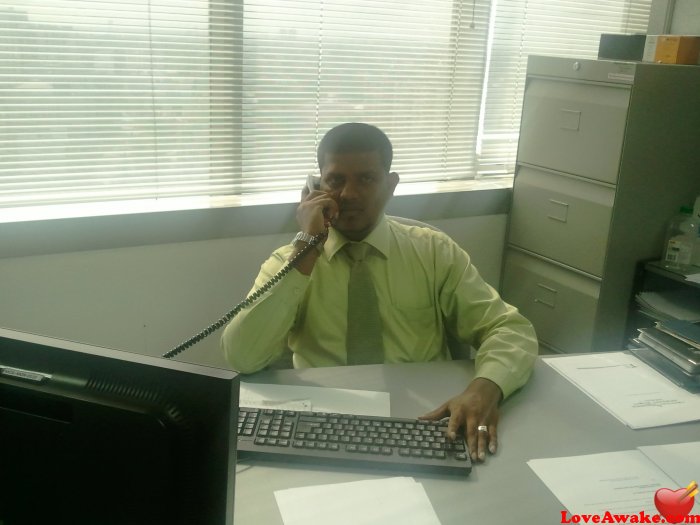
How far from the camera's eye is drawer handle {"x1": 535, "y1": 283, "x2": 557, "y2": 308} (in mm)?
2686

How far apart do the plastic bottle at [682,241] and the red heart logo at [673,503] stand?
1.54 metres

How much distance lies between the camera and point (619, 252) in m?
2.47

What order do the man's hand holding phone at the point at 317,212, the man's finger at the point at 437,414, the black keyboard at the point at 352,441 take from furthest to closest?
the man's hand holding phone at the point at 317,212 → the man's finger at the point at 437,414 → the black keyboard at the point at 352,441

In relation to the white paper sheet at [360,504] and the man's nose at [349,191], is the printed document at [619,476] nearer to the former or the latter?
the white paper sheet at [360,504]

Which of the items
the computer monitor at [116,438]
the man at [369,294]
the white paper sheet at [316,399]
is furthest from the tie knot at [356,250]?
the computer monitor at [116,438]

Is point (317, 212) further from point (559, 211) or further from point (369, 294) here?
point (559, 211)

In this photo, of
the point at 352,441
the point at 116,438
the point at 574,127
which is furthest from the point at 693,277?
the point at 116,438

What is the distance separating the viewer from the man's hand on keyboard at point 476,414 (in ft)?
4.01

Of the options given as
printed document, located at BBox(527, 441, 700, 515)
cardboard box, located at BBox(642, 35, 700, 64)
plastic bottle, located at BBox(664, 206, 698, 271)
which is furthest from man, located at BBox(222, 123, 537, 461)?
cardboard box, located at BBox(642, 35, 700, 64)

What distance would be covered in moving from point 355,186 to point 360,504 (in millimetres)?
904

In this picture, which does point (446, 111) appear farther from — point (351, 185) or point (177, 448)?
point (177, 448)

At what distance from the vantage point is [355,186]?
5.74ft

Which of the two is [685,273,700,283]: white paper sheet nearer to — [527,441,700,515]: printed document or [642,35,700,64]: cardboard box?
[642,35,700,64]: cardboard box

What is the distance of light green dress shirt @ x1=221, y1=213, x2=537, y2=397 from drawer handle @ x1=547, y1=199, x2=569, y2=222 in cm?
92
